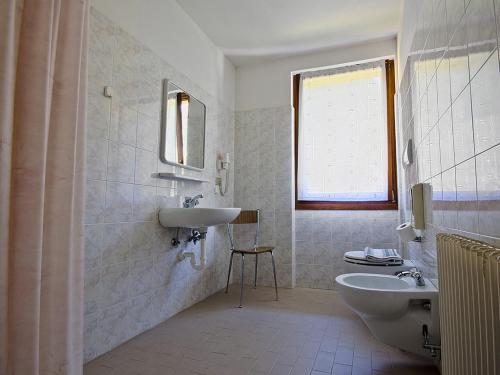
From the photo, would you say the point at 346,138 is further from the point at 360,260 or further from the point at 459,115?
the point at 459,115

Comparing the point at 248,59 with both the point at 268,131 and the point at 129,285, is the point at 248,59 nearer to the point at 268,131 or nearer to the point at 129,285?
the point at 268,131

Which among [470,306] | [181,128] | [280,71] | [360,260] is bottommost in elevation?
[360,260]

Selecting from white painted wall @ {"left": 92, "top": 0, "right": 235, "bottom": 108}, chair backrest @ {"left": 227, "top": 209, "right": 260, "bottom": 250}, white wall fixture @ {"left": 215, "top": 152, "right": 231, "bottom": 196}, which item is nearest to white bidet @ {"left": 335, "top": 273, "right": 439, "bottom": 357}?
chair backrest @ {"left": 227, "top": 209, "right": 260, "bottom": 250}

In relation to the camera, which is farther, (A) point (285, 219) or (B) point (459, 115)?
(A) point (285, 219)

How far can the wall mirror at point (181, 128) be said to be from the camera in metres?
2.38

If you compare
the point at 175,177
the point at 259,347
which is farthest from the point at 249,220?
the point at 259,347

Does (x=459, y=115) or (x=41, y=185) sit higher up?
(x=459, y=115)

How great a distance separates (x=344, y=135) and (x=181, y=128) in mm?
1705

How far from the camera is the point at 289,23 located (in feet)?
9.46

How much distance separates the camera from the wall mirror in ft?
7.79

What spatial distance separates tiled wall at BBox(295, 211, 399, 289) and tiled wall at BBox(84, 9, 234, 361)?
131 centimetres

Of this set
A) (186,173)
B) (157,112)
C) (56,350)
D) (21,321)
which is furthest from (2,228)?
(186,173)

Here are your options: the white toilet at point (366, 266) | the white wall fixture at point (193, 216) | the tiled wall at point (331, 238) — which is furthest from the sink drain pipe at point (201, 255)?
the tiled wall at point (331, 238)

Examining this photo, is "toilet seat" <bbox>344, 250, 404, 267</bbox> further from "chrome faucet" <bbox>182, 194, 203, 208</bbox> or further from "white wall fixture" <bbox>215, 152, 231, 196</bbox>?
"white wall fixture" <bbox>215, 152, 231, 196</bbox>
